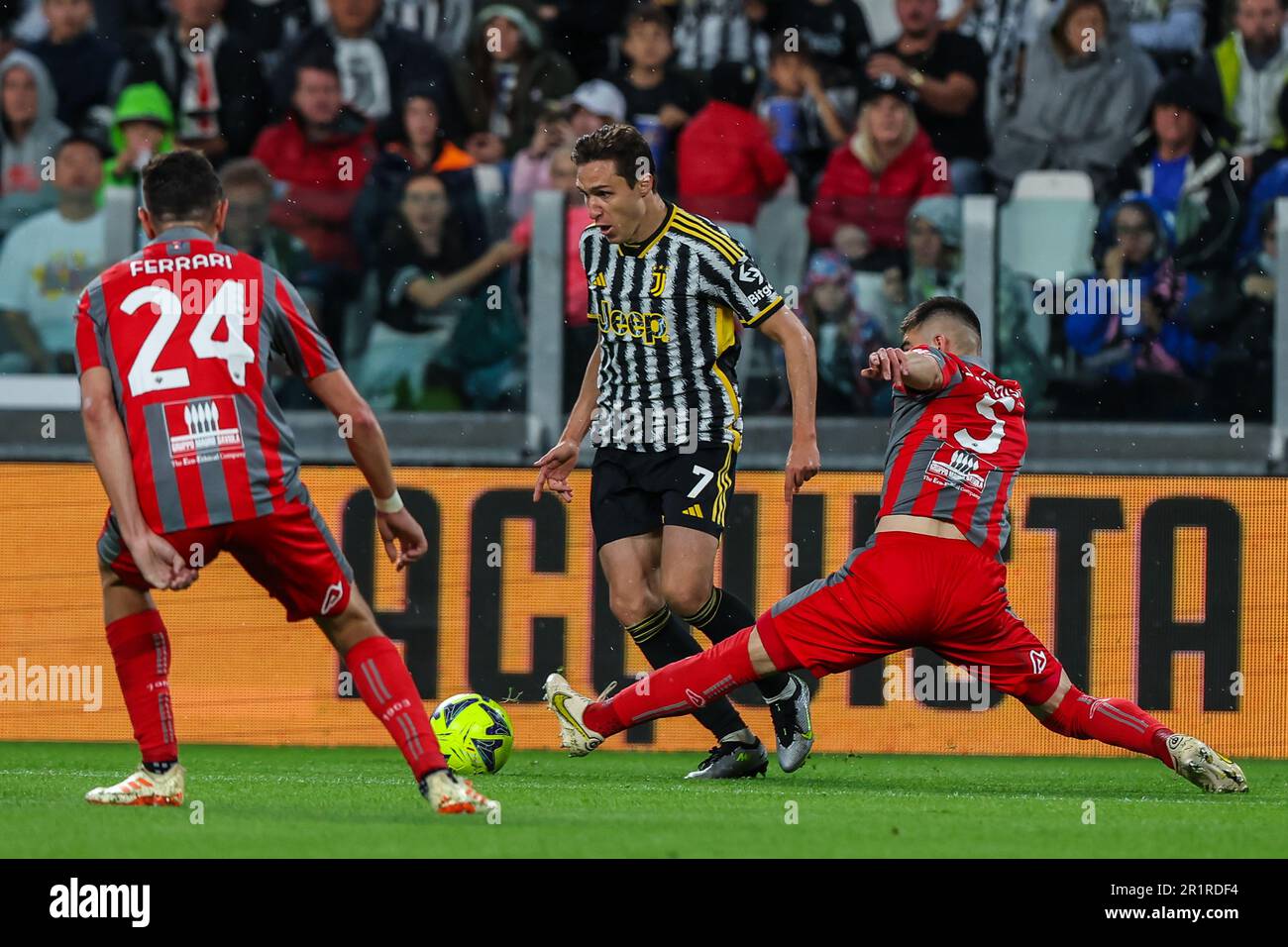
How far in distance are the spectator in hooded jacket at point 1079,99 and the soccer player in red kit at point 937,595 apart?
481 cm

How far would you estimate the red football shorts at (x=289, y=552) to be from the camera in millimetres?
4730

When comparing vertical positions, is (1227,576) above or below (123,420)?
below

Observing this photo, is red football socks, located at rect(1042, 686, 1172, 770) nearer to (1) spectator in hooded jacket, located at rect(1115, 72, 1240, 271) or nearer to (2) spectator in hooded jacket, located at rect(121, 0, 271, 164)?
(1) spectator in hooded jacket, located at rect(1115, 72, 1240, 271)

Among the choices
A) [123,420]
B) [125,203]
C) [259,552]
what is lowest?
[259,552]

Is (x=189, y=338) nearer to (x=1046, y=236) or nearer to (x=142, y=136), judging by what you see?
(x=1046, y=236)

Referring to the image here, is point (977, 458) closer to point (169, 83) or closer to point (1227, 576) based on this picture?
A: point (1227, 576)

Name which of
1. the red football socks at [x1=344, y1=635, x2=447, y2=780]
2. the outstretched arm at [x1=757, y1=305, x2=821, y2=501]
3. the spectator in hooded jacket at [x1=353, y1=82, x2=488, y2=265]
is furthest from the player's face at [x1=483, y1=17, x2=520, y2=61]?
the red football socks at [x1=344, y1=635, x2=447, y2=780]

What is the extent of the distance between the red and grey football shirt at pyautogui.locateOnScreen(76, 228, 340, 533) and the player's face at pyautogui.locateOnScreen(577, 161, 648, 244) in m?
1.76

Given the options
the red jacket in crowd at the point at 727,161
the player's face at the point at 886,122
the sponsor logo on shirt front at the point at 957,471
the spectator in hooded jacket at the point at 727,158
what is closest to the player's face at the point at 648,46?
the spectator in hooded jacket at the point at 727,158

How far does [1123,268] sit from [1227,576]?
7.05 feet

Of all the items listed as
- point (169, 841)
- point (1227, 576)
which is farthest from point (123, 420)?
point (1227, 576)

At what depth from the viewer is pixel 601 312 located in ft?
21.6

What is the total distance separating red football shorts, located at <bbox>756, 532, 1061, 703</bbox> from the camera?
225 inches

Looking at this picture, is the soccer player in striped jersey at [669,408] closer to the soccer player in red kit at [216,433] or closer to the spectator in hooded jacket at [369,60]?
the soccer player in red kit at [216,433]
